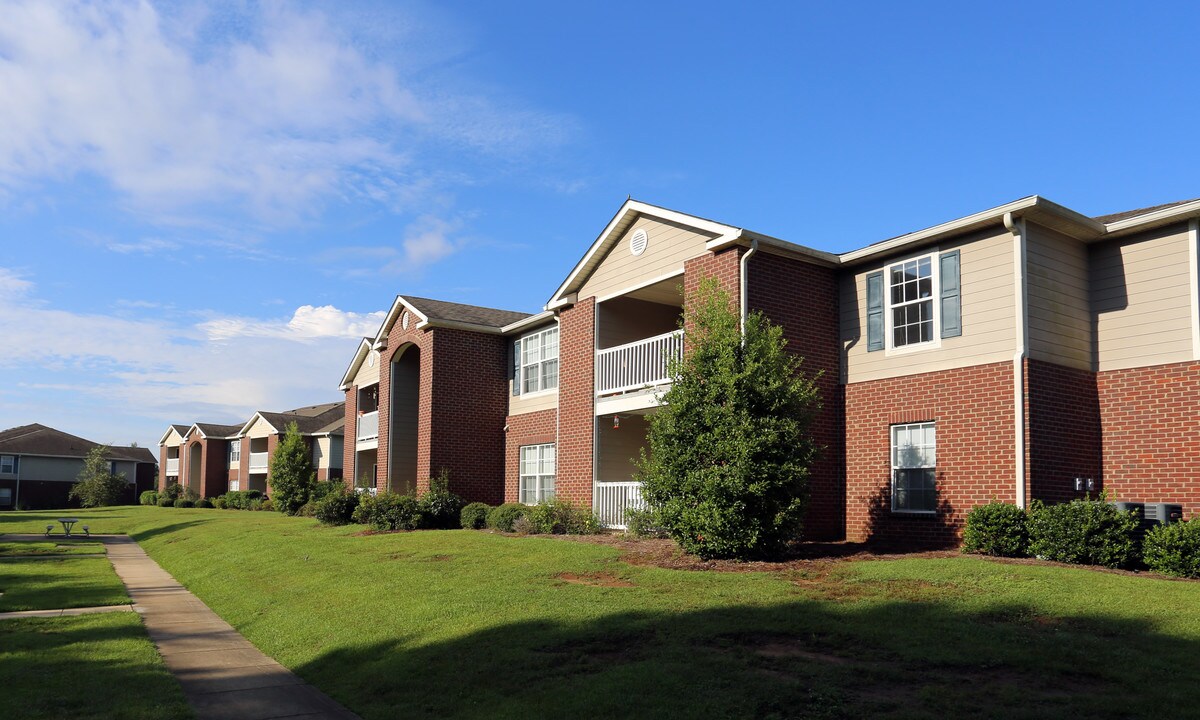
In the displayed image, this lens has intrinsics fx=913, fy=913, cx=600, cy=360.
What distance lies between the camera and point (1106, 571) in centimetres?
1212

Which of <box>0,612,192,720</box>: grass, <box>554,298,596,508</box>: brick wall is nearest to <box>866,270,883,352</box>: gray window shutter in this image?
<box>554,298,596,508</box>: brick wall

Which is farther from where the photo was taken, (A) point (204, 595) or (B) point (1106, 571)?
(A) point (204, 595)

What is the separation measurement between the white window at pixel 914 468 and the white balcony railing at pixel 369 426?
64.0 feet

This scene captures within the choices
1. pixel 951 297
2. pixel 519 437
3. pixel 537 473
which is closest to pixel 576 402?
pixel 537 473

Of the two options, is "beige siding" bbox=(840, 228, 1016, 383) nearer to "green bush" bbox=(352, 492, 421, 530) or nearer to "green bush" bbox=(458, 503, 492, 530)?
"green bush" bbox=(458, 503, 492, 530)

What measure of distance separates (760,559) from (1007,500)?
407 centimetres

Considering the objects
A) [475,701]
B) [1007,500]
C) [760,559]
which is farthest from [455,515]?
[475,701]

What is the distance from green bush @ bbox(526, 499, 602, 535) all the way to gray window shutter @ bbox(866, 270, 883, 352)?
7.19 metres

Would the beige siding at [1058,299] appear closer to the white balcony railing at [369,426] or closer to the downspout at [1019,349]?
the downspout at [1019,349]

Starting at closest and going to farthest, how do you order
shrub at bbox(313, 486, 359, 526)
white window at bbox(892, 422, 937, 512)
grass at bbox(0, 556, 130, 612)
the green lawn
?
the green lawn < grass at bbox(0, 556, 130, 612) < white window at bbox(892, 422, 937, 512) < shrub at bbox(313, 486, 359, 526)

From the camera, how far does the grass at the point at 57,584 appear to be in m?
15.5

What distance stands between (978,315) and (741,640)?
8.72 m

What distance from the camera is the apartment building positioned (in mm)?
14625

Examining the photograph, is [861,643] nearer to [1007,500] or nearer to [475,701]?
[475,701]
